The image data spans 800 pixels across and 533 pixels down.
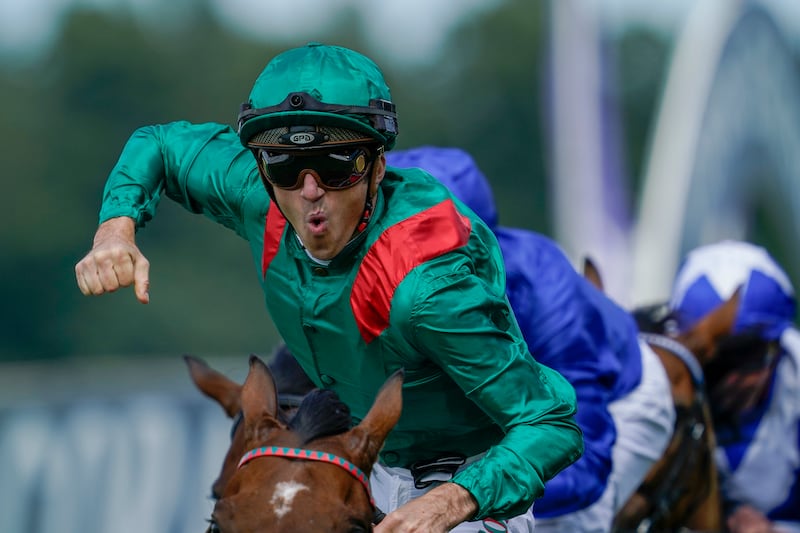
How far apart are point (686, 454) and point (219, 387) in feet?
6.48

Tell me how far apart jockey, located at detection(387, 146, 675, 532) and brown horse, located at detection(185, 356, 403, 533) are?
→ 1.42 meters

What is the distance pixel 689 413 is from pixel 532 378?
242cm

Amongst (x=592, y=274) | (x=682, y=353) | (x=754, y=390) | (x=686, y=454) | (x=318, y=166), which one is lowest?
(x=686, y=454)

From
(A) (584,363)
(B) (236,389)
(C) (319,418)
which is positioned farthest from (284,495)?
(A) (584,363)

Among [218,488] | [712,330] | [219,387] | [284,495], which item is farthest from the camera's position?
[712,330]

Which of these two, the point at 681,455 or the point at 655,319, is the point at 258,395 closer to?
the point at 681,455

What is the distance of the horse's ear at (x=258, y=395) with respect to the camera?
8.38 ft

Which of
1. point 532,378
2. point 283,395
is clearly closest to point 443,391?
point 532,378

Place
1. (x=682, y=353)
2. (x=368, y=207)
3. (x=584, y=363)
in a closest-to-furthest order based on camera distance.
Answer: (x=368, y=207)
(x=584, y=363)
(x=682, y=353)

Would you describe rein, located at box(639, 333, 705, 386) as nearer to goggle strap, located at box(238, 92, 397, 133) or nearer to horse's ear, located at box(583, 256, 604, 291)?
horse's ear, located at box(583, 256, 604, 291)

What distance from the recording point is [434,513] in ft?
7.85

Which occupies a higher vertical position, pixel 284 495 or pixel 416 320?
pixel 416 320

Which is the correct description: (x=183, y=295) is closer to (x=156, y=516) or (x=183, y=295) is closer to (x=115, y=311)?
(x=115, y=311)

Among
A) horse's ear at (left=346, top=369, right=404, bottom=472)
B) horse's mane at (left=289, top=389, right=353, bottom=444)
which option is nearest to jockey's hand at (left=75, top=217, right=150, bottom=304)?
horse's mane at (left=289, top=389, right=353, bottom=444)
